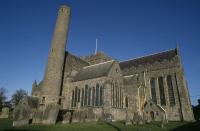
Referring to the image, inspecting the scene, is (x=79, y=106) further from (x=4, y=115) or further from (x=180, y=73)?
(x=180, y=73)

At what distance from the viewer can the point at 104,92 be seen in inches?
1139

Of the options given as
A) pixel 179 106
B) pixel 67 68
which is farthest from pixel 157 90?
pixel 67 68

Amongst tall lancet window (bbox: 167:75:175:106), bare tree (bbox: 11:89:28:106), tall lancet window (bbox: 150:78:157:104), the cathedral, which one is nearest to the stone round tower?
the cathedral

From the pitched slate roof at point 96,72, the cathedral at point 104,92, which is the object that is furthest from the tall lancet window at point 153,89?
the pitched slate roof at point 96,72

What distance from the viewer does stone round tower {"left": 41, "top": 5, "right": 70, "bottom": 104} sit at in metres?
28.6

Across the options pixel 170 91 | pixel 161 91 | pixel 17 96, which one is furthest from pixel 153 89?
pixel 17 96

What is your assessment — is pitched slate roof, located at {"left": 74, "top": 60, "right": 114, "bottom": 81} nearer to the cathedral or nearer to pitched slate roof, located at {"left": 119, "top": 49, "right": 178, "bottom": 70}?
the cathedral

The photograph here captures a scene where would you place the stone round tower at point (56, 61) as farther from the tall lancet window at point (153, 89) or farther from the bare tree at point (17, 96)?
the bare tree at point (17, 96)

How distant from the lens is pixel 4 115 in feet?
119

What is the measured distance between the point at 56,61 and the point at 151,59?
23927 millimetres

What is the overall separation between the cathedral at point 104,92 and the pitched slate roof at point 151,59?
0.86ft

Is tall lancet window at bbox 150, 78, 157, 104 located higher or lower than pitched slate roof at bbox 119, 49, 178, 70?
lower

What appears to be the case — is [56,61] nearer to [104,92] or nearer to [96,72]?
[96,72]

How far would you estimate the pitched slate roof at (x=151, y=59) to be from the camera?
39544 millimetres
